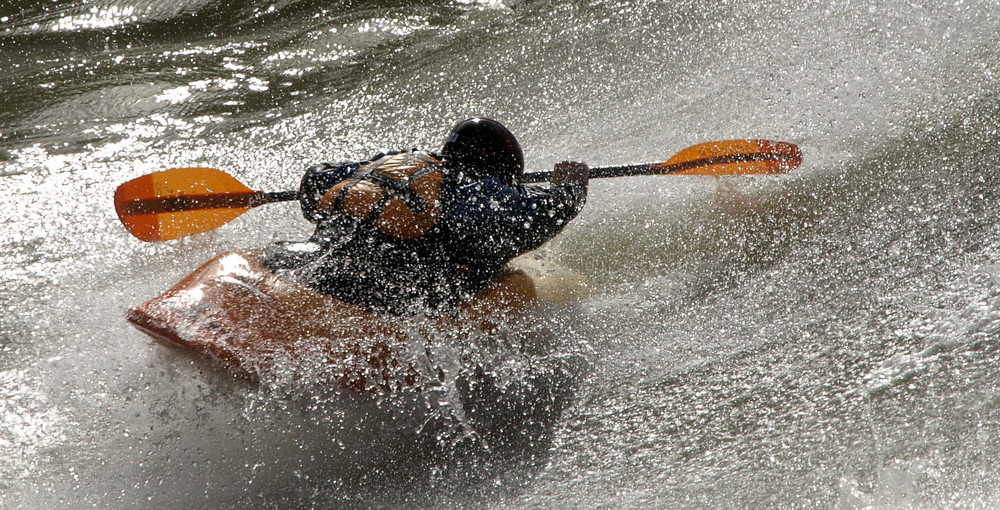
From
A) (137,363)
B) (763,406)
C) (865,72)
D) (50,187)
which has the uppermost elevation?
(865,72)

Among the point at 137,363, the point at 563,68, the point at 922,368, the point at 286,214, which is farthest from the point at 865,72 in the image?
the point at 137,363

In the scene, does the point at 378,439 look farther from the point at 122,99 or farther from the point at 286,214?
the point at 122,99

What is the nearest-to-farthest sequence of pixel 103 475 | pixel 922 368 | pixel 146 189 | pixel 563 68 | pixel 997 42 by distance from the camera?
1. pixel 103 475
2. pixel 922 368
3. pixel 146 189
4. pixel 997 42
5. pixel 563 68

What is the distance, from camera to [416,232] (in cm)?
266

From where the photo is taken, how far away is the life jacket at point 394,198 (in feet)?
8.69

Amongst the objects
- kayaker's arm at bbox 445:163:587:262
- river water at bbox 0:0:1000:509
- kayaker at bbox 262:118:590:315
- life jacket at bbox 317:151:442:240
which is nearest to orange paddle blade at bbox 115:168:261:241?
river water at bbox 0:0:1000:509

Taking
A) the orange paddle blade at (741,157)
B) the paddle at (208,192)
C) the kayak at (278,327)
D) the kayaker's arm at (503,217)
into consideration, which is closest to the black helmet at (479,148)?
the kayaker's arm at (503,217)

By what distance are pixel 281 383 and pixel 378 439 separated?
0.39 metres

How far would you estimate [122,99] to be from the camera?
4.74 m

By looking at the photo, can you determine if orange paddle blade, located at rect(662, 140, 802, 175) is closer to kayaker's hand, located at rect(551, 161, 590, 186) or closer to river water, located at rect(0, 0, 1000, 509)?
river water, located at rect(0, 0, 1000, 509)

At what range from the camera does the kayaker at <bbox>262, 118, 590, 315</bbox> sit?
8.57ft

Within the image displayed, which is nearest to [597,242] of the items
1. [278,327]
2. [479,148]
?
[479,148]

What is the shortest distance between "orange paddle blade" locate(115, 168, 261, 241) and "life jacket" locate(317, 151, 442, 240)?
3.00 ft

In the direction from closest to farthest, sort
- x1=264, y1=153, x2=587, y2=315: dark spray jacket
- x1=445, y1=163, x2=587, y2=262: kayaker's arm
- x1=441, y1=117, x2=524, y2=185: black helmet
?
x1=264, y1=153, x2=587, y2=315: dark spray jacket → x1=445, y1=163, x2=587, y2=262: kayaker's arm → x1=441, y1=117, x2=524, y2=185: black helmet
